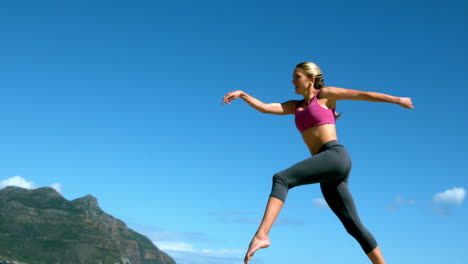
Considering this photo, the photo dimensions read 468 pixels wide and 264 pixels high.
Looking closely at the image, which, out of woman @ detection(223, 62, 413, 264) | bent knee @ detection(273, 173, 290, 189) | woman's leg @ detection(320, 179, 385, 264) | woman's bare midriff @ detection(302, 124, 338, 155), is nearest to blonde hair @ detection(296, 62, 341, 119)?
woman @ detection(223, 62, 413, 264)

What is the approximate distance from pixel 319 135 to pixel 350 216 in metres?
1.22

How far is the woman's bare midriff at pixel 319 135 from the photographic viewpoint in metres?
6.28

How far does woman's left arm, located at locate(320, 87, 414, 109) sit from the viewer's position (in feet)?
20.1

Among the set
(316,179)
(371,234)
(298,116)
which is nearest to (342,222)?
(371,234)

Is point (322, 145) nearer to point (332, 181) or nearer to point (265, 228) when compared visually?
point (332, 181)

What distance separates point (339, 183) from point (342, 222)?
599 mm

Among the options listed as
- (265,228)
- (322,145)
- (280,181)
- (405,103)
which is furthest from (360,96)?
(265,228)

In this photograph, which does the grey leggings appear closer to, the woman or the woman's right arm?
the woman

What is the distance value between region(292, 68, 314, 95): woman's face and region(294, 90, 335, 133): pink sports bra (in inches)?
6.5

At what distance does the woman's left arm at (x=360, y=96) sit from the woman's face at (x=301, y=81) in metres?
0.21

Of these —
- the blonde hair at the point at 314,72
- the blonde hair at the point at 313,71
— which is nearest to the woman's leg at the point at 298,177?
the blonde hair at the point at 314,72

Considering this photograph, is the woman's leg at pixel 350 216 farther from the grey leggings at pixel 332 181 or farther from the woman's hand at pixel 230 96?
the woman's hand at pixel 230 96

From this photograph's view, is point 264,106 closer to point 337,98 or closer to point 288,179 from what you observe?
point 337,98

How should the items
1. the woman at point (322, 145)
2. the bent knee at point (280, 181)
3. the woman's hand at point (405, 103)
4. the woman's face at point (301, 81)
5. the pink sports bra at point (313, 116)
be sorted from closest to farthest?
the bent knee at point (280, 181) < the woman at point (322, 145) < the woman's hand at point (405, 103) < the pink sports bra at point (313, 116) < the woman's face at point (301, 81)
